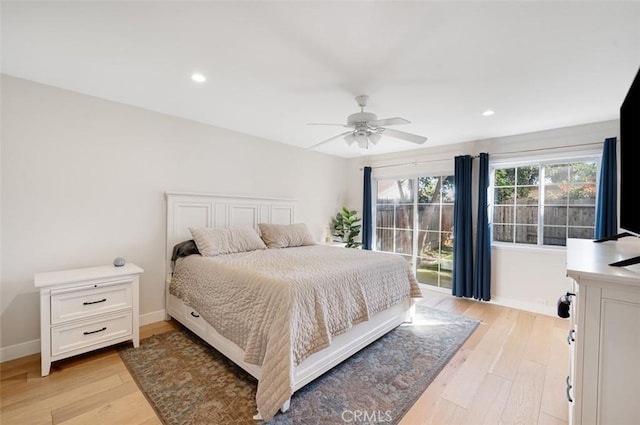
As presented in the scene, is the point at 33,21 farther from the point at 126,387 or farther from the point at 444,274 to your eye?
the point at 444,274

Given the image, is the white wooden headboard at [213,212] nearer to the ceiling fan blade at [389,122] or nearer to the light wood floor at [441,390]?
the light wood floor at [441,390]

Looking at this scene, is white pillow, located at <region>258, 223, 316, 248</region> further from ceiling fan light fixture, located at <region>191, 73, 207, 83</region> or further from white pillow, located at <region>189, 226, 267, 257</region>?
ceiling fan light fixture, located at <region>191, 73, 207, 83</region>

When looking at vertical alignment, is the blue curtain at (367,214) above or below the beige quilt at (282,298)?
above

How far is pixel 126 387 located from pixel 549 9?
139 inches

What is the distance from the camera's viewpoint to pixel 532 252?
3.52m

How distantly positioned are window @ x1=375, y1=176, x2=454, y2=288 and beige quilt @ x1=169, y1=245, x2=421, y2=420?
1.82 metres

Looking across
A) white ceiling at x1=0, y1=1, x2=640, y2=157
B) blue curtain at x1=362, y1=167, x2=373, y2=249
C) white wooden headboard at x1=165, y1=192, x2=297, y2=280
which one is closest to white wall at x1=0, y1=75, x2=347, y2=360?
white wooden headboard at x1=165, y1=192, x2=297, y2=280

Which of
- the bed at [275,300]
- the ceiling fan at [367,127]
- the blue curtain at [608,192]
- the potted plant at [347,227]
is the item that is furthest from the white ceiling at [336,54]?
the potted plant at [347,227]

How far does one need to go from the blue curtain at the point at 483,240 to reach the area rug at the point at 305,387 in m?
1.35

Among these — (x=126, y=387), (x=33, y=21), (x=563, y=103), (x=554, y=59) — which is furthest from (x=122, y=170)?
(x=563, y=103)

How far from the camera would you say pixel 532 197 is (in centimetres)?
362

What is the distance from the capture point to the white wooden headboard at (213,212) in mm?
3062

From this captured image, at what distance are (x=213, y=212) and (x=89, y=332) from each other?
1.66 m

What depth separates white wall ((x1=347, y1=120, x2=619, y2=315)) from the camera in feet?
10.4
